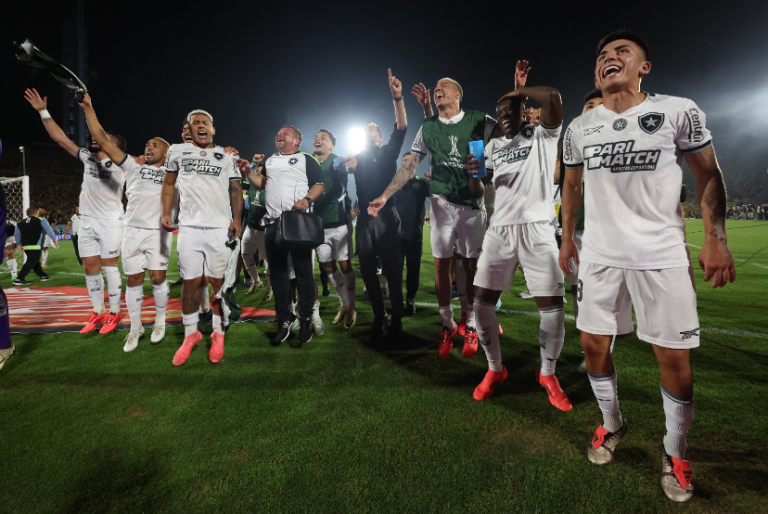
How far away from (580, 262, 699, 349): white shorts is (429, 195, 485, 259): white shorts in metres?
1.54

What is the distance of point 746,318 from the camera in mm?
4566

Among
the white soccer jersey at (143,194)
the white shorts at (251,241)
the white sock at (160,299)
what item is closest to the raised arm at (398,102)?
the white soccer jersey at (143,194)

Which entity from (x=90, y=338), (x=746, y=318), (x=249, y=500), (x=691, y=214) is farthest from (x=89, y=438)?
(x=691, y=214)

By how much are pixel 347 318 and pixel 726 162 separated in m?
71.4

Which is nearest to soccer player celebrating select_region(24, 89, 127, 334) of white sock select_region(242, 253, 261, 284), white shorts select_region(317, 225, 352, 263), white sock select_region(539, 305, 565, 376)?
white sock select_region(242, 253, 261, 284)

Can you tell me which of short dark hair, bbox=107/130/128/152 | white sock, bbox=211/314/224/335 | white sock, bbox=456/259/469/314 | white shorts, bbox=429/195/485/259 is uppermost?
short dark hair, bbox=107/130/128/152

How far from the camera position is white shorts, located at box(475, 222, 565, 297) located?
2.61 m

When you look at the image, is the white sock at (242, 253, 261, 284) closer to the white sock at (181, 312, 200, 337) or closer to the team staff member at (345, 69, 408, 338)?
the white sock at (181, 312, 200, 337)

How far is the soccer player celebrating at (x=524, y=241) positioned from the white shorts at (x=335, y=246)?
2.59m

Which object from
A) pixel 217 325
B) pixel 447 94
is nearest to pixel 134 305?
pixel 217 325

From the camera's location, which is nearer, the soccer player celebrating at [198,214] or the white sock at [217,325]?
the soccer player celebrating at [198,214]

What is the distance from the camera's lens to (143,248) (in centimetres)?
419

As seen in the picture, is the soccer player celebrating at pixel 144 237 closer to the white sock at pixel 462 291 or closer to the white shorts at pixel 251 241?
the white shorts at pixel 251 241

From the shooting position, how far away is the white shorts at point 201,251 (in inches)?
146
